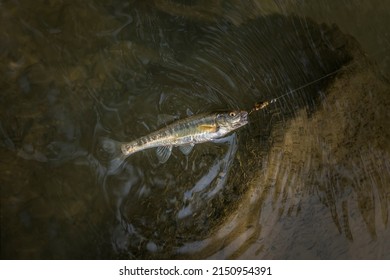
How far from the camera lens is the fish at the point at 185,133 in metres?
5.04

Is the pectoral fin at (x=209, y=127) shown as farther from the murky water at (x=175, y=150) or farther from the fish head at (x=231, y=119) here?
the murky water at (x=175, y=150)

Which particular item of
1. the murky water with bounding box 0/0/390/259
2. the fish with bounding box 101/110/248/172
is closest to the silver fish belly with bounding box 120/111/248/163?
the fish with bounding box 101/110/248/172

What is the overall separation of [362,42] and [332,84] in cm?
128

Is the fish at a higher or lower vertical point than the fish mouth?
lower

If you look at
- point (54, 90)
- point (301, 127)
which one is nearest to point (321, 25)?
point (301, 127)

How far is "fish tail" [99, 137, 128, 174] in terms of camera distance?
16.8 ft

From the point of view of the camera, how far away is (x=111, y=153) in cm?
511

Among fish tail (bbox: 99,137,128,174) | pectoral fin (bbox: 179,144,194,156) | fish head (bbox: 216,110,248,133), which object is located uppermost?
fish head (bbox: 216,110,248,133)

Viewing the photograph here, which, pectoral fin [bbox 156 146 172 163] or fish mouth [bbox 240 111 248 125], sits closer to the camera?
fish mouth [bbox 240 111 248 125]

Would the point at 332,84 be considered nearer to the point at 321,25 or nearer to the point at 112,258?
the point at 321,25

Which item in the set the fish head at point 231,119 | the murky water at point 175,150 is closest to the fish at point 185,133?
the fish head at point 231,119

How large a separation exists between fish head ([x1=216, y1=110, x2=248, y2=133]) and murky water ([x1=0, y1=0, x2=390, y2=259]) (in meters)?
0.36

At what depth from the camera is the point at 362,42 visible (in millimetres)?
6250

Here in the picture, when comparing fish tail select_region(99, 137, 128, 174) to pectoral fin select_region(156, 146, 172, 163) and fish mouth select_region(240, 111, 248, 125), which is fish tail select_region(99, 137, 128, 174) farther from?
fish mouth select_region(240, 111, 248, 125)
